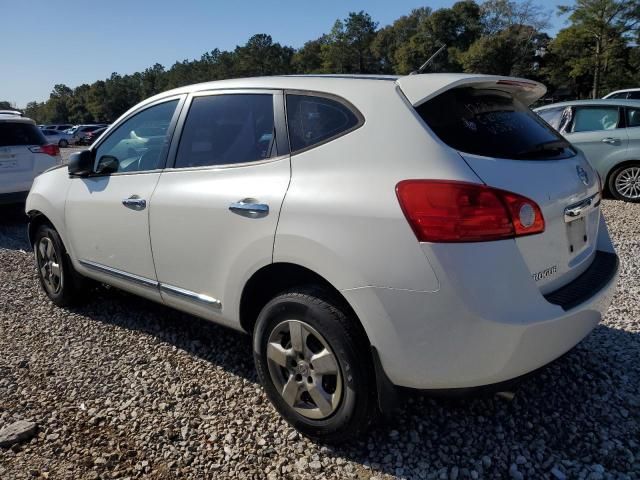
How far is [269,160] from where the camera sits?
8.59 ft

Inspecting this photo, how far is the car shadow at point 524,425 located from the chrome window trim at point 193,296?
58 centimetres

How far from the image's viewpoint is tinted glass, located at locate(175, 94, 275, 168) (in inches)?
108

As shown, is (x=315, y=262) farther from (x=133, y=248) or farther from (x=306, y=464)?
(x=133, y=248)

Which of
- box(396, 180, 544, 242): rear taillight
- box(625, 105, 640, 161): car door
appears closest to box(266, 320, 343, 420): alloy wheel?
box(396, 180, 544, 242): rear taillight

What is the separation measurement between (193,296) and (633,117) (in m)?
7.85

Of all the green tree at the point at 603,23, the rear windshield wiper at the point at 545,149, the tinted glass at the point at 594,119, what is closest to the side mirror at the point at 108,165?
the rear windshield wiper at the point at 545,149

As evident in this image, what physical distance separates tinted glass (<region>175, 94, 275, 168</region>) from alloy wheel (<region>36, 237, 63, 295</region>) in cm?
192

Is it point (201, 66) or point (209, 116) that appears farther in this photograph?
point (201, 66)

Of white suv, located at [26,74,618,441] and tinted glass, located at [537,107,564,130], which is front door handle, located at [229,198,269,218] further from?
tinted glass, located at [537,107,564,130]

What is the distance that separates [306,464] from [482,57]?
5037cm

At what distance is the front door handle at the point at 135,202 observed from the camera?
3.21 meters

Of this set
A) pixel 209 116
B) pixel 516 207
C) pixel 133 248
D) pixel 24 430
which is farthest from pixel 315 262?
pixel 24 430

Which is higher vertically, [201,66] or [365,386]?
[201,66]

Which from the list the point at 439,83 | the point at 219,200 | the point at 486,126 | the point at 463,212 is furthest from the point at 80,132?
the point at 463,212
